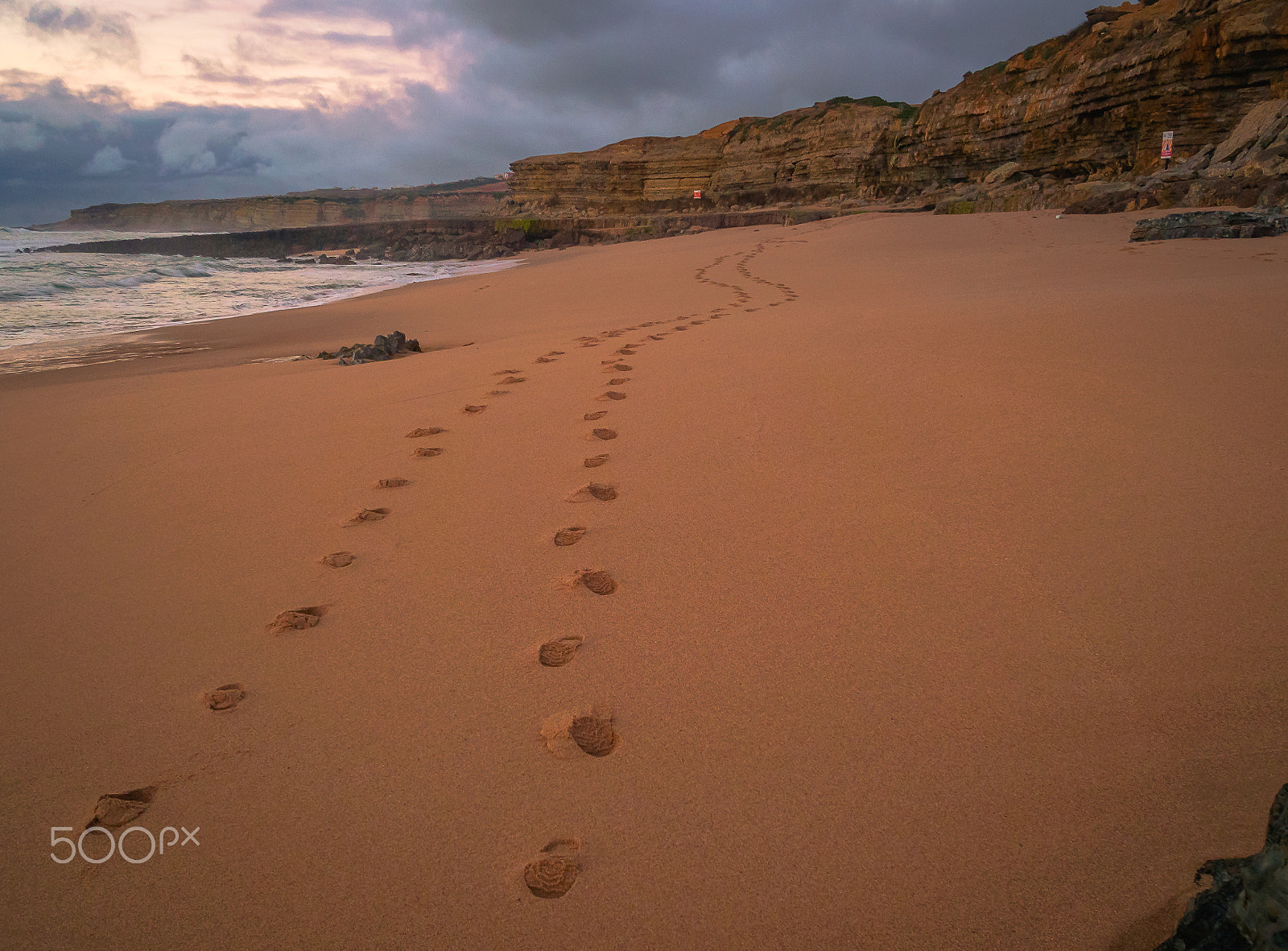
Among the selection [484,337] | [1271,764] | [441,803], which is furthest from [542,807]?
[484,337]

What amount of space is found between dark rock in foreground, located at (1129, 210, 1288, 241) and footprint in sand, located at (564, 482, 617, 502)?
6313 mm

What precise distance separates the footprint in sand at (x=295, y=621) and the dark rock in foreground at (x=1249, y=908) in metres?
1.41

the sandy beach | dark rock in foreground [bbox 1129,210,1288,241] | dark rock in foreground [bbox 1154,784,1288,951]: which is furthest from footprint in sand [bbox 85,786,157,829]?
dark rock in foreground [bbox 1129,210,1288,241]

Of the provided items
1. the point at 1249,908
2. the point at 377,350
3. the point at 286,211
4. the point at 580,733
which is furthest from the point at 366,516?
the point at 286,211

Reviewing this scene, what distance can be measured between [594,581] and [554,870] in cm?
69

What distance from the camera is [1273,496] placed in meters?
1.53

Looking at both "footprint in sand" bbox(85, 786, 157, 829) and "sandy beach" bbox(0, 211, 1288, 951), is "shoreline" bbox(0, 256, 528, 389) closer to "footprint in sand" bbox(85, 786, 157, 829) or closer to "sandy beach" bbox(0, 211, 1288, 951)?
"sandy beach" bbox(0, 211, 1288, 951)

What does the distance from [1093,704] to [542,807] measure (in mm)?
840

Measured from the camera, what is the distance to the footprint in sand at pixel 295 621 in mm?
1416

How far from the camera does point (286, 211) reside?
240 ft

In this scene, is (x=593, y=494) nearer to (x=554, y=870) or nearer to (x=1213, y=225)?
(x=554, y=870)

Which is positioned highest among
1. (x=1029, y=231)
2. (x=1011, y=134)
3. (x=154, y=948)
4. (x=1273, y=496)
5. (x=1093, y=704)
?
(x=1011, y=134)

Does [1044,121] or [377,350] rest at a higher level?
[1044,121]

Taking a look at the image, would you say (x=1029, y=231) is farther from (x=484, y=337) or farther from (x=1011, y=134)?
(x=1011, y=134)
